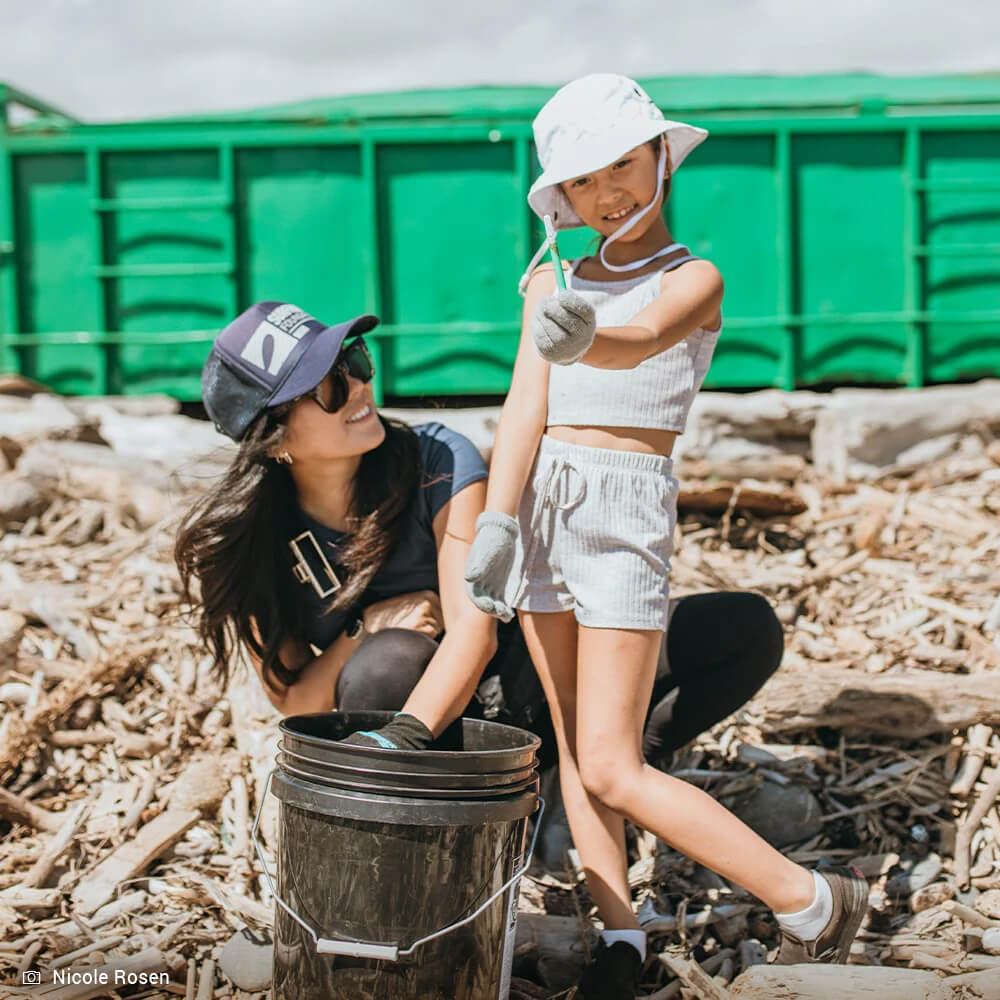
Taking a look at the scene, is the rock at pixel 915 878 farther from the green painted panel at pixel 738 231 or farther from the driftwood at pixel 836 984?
the green painted panel at pixel 738 231

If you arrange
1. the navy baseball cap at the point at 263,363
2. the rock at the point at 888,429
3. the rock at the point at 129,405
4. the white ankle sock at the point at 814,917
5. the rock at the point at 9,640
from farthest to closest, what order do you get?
the rock at the point at 129,405, the rock at the point at 888,429, the rock at the point at 9,640, the navy baseball cap at the point at 263,363, the white ankle sock at the point at 814,917

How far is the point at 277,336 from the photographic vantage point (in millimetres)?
2771

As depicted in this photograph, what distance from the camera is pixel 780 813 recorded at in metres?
3.24

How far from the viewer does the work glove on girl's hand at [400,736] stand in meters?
2.27

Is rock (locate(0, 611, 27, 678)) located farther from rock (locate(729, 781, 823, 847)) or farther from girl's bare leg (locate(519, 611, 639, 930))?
rock (locate(729, 781, 823, 847))

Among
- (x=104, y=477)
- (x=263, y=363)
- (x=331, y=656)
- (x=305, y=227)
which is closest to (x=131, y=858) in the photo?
(x=331, y=656)

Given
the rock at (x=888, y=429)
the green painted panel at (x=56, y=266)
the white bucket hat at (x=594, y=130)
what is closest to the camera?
the white bucket hat at (x=594, y=130)

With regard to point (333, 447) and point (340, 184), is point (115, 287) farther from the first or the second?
point (333, 447)

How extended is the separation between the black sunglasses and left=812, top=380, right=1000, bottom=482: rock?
429cm

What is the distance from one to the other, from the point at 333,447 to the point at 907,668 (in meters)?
2.16

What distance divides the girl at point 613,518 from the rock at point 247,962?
2.37 ft

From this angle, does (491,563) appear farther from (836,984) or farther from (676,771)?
(676,771)

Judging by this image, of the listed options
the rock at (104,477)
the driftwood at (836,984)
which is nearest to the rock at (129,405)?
the rock at (104,477)

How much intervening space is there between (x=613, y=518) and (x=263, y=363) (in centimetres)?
92
